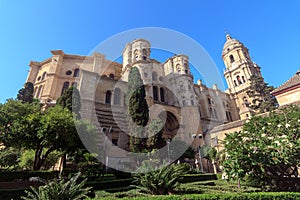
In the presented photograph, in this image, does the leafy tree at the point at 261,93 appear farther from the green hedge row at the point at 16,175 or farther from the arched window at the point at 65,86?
the arched window at the point at 65,86

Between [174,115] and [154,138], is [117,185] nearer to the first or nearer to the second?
[154,138]

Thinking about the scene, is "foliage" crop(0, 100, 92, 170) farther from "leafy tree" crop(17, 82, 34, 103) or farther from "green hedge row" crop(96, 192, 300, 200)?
"leafy tree" crop(17, 82, 34, 103)

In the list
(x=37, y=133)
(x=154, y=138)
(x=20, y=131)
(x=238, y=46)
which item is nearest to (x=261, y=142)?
(x=154, y=138)

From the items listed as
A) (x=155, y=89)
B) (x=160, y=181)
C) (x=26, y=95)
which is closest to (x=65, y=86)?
(x=26, y=95)

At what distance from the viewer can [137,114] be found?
Answer: 19.6 meters

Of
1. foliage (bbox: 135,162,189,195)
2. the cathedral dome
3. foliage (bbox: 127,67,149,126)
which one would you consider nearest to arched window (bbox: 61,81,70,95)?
foliage (bbox: 127,67,149,126)

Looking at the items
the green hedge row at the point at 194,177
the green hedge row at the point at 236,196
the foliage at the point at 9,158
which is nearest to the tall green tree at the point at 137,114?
the green hedge row at the point at 194,177

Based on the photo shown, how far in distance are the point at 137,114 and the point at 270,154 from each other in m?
14.3

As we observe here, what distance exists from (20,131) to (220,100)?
40782 millimetres

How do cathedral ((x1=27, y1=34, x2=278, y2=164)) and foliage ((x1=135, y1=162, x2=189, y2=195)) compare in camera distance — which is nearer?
foliage ((x1=135, y1=162, x2=189, y2=195))

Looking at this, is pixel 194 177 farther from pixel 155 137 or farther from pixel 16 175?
pixel 16 175

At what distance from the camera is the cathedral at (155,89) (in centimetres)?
2188

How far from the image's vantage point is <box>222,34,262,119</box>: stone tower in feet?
133

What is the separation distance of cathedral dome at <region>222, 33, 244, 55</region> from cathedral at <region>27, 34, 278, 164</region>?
170mm
